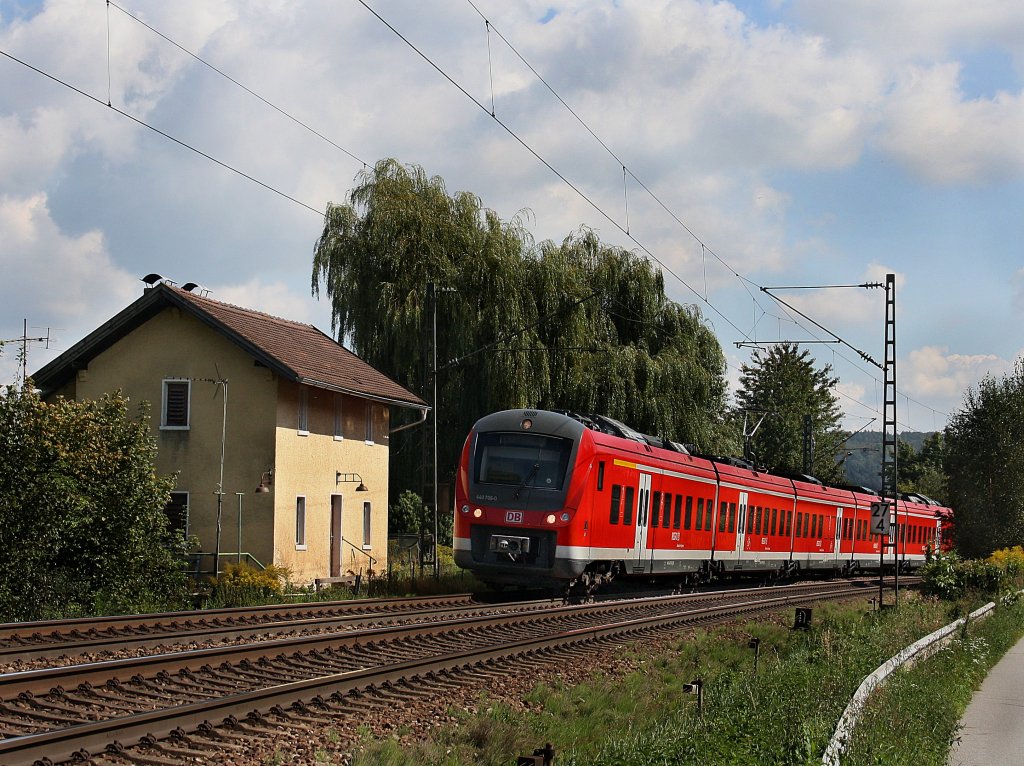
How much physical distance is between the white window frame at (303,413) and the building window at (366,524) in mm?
4146

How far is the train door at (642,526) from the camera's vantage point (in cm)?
2495

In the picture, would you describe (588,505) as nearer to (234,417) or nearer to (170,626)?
(170,626)

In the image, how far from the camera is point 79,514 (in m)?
21.8

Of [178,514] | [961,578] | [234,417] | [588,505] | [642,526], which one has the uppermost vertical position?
[234,417]

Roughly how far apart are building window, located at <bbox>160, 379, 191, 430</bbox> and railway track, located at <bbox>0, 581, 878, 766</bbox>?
43.4ft

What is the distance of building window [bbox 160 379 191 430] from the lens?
95.7 feet

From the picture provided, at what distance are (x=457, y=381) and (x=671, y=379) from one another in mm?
8304

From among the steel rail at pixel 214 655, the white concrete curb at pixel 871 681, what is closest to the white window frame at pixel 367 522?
the steel rail at pixel 214 655

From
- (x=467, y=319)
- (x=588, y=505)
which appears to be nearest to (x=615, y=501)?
(x=588, y=505)

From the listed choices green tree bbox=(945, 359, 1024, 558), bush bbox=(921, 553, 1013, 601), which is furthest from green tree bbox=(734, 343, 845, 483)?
bush bbox=(921, 553, 1013, 601)

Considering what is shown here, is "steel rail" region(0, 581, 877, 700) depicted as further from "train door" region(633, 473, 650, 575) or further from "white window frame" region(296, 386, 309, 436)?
"white window frame" region(296, 386, 309, 436)

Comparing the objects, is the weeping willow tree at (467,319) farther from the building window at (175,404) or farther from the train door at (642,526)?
the train door at (642,526)

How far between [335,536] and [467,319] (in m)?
9.93

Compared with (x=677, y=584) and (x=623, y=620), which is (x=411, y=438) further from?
(x=623, y=620)
